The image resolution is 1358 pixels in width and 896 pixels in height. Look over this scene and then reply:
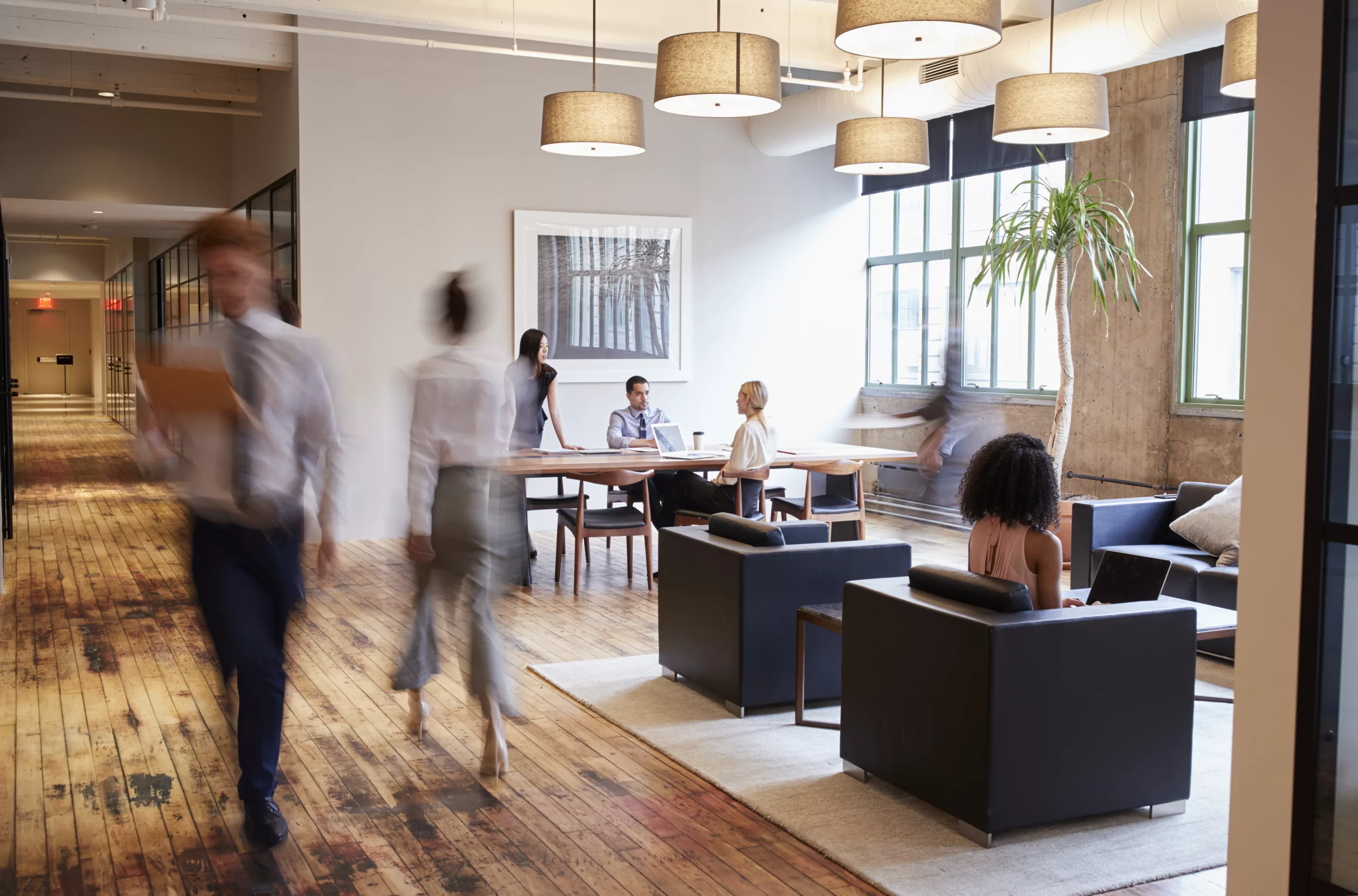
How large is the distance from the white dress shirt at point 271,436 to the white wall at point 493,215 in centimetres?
523

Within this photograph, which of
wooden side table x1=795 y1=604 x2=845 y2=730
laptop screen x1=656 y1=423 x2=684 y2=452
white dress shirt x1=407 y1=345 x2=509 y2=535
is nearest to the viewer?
white dress shirt x1=407 y1=345 x2=509 y2=535

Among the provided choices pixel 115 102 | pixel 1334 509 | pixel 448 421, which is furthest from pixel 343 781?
pixel 115 102

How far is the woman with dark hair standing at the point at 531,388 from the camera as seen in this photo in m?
7.53

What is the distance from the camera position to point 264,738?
3379 millimetres

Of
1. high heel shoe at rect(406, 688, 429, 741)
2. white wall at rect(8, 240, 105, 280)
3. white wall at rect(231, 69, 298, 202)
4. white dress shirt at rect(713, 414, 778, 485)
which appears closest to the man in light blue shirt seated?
white dress shirt at rect(713, 414, 778, 485)

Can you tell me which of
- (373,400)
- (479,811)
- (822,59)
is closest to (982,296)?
(822,59)

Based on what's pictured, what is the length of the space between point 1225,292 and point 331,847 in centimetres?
686

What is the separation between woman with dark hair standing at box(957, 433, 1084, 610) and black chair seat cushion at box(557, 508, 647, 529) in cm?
355

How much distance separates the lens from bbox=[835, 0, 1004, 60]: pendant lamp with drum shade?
161 inches

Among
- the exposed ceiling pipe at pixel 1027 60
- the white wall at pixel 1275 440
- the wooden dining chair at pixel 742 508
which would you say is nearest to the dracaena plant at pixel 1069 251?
the exposed ceiling pipe at pixel 1027 60

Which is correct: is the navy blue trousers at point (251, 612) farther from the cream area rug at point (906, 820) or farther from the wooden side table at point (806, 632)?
the wooden side table at point (806, 632)

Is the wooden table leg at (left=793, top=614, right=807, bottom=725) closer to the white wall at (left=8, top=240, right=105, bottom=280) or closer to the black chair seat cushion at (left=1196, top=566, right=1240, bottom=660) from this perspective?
the black chair seat cushion at (left=1196, top=566, right=1240, bottom=660)

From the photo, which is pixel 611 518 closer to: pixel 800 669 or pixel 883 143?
pixel 883 143

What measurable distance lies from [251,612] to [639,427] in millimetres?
5253
